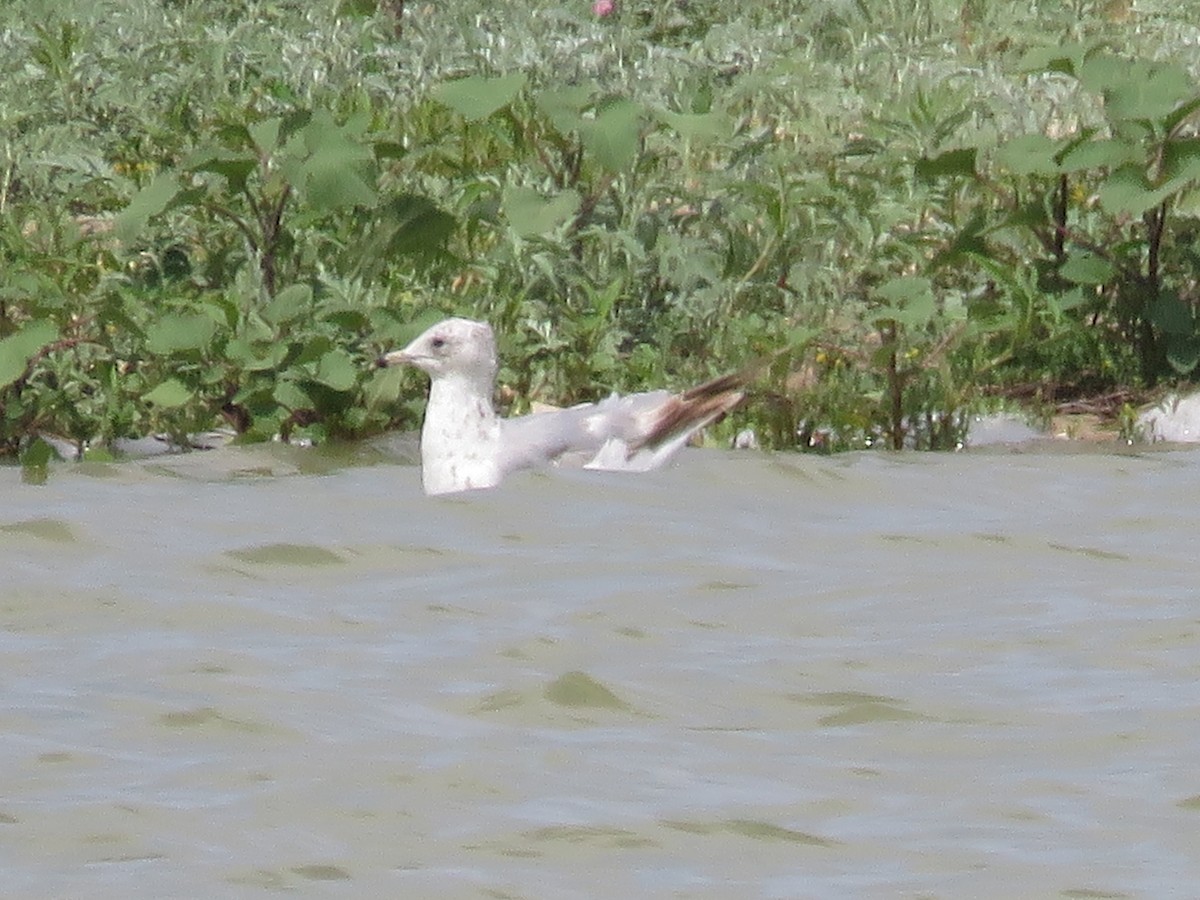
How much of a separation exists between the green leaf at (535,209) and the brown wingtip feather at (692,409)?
1049mm

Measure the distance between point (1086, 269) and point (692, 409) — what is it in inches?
65.3

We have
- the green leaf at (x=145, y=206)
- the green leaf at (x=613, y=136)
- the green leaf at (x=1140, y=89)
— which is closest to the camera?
the green leaf at (x=145, y=206)

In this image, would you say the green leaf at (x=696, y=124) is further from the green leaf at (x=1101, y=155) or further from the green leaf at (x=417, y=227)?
the green leaf at (x=1101, y=155)

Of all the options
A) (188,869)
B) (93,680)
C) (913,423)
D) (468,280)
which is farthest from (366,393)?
(188,869)

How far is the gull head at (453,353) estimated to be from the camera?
296 inches

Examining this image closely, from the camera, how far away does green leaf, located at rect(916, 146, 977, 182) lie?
27.1ft

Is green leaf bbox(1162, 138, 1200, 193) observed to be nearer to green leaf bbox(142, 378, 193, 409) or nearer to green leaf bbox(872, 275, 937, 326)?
green leaf bbox(872, 275, 937, 326)

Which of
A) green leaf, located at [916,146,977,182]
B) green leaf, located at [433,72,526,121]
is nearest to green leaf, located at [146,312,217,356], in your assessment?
green leaf, located at [433,72,526,121]

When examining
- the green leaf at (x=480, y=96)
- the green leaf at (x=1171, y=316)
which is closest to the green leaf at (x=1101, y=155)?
the green leaf at (x=1171, y=316)

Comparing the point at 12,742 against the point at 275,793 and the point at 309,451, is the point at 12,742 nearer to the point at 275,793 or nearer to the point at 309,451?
the point at 275,793

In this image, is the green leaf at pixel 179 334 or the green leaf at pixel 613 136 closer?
the green leaf at pixel 179 334

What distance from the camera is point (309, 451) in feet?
25.9

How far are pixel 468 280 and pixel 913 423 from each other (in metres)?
1.65

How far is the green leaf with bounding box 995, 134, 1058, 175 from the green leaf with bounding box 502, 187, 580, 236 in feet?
4.29
